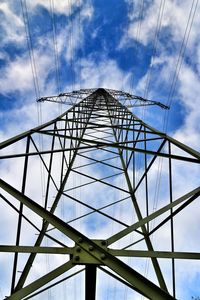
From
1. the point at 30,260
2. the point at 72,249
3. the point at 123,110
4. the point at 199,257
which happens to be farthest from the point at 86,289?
the point at 123,110

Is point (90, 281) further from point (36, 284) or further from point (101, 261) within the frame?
point (36, 284)

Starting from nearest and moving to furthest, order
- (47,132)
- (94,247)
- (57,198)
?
(94,247)
(47,132)
(57,198)

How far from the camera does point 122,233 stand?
3584 mm

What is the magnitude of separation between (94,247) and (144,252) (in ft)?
2.36

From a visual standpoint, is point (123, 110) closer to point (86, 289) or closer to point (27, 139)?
point (27, 139)

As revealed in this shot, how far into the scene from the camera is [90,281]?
3.12 meters

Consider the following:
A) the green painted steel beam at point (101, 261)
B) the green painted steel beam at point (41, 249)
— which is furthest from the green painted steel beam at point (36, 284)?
the green painted steel beam at point (41, 249)

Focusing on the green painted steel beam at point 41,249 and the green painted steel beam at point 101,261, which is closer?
the green painted steel beam at point 101,261

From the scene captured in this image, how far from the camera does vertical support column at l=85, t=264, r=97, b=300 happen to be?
3008 millimetres

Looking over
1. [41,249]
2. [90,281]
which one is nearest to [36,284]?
[41,249]

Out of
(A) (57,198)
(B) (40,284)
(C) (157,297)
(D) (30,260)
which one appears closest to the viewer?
(C) (157,297)

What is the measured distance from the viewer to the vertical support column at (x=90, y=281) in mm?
3008

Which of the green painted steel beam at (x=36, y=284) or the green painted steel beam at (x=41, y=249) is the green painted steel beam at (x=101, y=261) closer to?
the green painted steel beam at (x=36, y=284)

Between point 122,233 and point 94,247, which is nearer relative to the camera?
point 94,247
